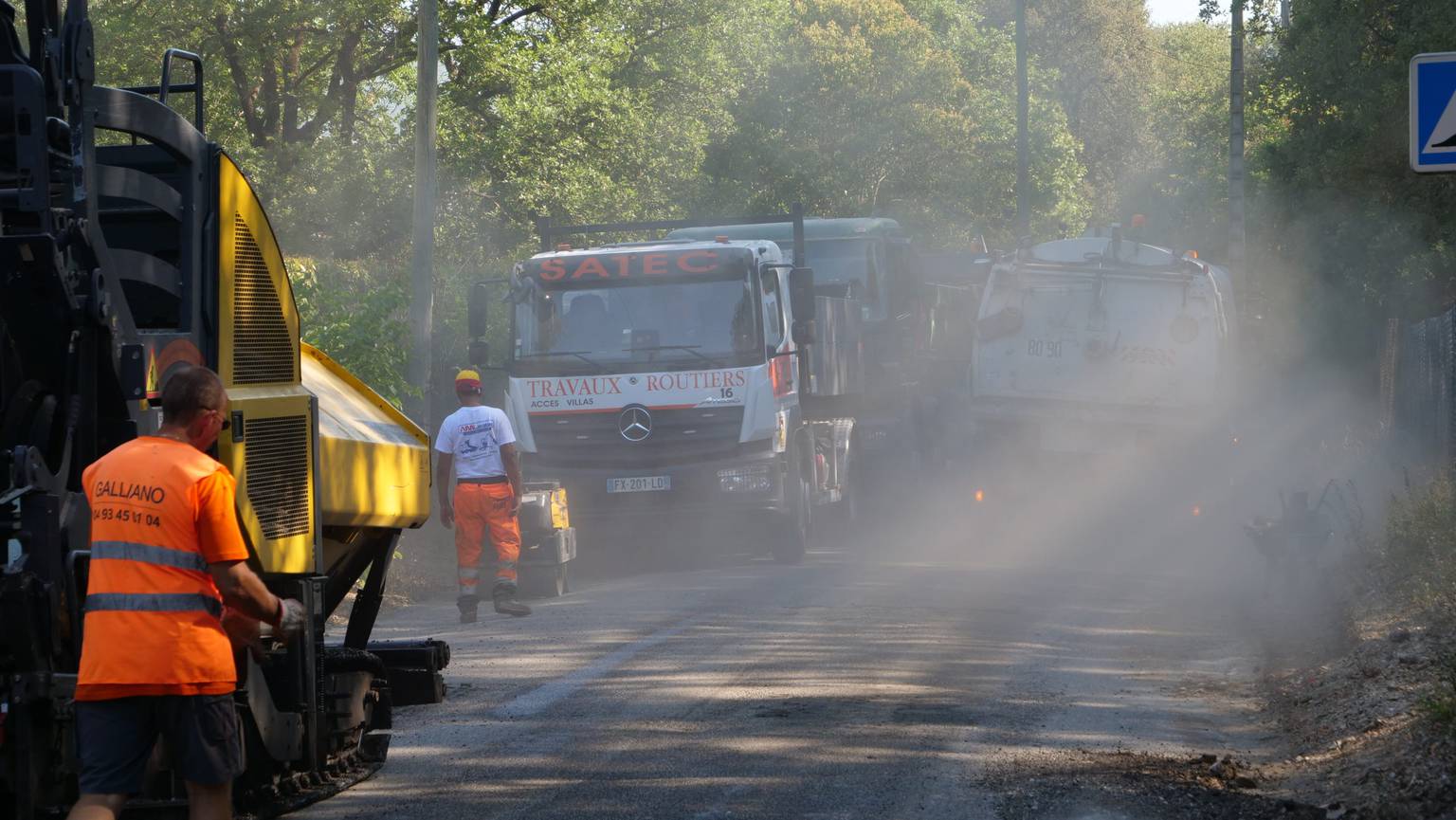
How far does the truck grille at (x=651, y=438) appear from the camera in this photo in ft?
52.1

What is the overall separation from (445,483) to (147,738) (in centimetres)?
777

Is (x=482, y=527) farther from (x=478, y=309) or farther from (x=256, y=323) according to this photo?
(x=256, y=323)

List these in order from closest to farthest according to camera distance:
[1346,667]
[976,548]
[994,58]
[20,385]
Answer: [20,385] < [1346,667] < [976,548] < [994,58]

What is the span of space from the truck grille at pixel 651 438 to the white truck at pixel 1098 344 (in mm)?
4042

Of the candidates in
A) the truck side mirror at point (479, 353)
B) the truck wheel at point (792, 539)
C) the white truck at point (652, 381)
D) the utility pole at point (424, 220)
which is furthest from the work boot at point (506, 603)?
the utility pole at point (424, 220)

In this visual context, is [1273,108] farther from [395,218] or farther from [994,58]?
[994,58]

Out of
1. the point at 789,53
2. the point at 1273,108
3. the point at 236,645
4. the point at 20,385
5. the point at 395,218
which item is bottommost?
the point at 236,645

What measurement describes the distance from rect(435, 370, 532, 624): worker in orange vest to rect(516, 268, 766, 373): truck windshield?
352 cm

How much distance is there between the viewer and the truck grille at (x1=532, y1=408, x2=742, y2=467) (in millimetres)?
15867

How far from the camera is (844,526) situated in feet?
67.7

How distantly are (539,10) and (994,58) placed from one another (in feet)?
92.2

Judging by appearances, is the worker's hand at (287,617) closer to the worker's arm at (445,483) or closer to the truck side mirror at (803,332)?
the worker's arm at (445,483)

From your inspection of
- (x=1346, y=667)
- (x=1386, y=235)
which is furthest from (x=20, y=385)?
(x=1386, y=235)

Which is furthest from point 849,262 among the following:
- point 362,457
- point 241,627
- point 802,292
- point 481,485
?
point 241,627
